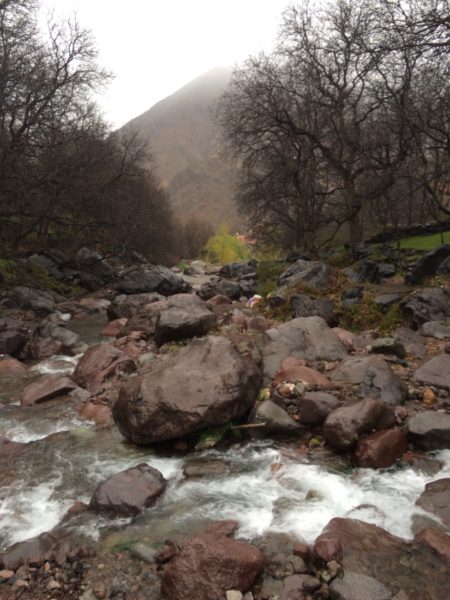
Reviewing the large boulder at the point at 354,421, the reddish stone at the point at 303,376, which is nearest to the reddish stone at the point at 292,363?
the reddish stone at the point at 303,376

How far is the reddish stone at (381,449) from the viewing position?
5.04 m

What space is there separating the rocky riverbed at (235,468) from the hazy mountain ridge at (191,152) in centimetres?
5230

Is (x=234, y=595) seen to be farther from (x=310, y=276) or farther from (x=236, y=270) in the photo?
(x=236, y=270)

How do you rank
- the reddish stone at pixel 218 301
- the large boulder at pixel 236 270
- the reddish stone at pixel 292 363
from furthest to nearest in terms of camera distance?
the large boulder at pixel 236 270 → the reddish stone at pixel 218 301 → the reddish stone at pixel 292 363

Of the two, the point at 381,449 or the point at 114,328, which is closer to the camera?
the point at 381,449

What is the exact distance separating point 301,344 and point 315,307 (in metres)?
2.84

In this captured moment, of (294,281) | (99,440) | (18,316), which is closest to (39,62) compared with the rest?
(18,316)

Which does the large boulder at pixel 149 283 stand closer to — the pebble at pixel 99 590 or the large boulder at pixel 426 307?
the large boulder at pixel 426 307

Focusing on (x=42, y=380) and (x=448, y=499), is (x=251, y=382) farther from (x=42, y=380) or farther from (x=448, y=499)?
(x=42, y=380)

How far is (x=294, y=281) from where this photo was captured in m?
12.9

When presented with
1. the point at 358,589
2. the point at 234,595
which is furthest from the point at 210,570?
the point at 358,589

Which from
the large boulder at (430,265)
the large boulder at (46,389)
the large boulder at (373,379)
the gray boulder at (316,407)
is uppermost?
the large boulder at (46,389)

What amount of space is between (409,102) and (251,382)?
13.4 m

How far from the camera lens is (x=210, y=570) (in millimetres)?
3494
